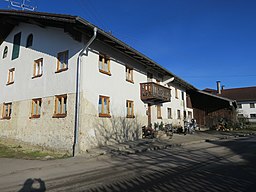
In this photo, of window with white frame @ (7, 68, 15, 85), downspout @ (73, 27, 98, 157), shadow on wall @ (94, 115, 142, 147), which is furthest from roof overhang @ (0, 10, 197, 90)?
shadow on wall @ (94, 115, 142, 147)

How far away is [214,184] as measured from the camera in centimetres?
493

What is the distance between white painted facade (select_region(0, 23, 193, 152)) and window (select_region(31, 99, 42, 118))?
32 cm

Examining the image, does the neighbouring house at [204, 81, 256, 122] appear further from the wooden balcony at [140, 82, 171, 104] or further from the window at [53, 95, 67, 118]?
the window at [53, 95, 67, 118]

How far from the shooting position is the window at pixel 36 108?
42.9 feet

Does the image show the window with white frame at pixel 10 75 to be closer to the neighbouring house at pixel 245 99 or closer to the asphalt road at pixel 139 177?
the asphalt road at pixel 139 177

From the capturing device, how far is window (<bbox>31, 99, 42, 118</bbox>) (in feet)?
42.9

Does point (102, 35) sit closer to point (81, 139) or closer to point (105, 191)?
point (81, 139)

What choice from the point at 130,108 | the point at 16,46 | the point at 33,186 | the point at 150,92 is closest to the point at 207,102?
the point at 150,92

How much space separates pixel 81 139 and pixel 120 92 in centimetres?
460

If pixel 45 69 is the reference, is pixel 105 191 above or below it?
below

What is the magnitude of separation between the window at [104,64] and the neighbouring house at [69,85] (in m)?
0.06

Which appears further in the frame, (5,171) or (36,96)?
(36,96)

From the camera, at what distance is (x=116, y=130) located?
1298 cm

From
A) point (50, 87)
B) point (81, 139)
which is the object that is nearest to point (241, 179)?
point (81, 139)
